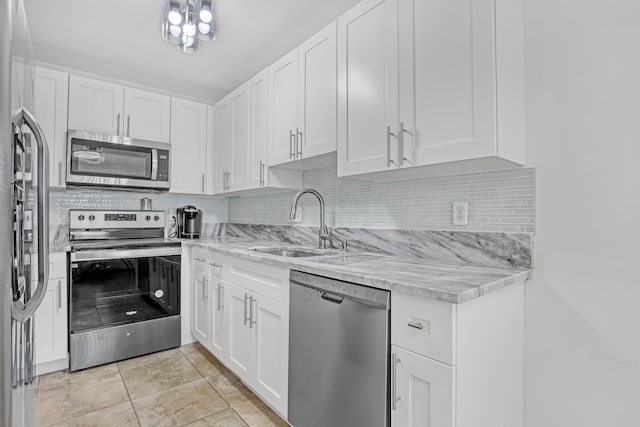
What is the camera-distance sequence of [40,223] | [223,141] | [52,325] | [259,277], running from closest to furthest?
1. [40,223]
2. [259,277]
3. [52,325]
4. [223,141]

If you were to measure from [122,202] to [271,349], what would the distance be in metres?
2.18

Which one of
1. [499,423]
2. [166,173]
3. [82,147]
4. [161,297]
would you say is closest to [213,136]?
[166,173]

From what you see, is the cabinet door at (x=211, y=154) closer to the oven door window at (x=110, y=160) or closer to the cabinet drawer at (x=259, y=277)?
the oven door window at (x=110, y=160)

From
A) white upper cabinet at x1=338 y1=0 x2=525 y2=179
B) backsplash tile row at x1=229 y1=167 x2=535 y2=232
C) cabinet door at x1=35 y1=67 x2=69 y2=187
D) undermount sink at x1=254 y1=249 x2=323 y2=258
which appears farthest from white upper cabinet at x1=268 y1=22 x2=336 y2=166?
cabinet door at x1=35 y1=67 x2=69 y2=187

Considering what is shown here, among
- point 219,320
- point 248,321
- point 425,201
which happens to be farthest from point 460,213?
point 219,320

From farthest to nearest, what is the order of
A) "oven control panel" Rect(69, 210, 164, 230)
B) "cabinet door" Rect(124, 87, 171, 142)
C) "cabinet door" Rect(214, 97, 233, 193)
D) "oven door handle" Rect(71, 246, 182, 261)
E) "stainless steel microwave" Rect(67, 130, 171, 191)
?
"cabinet door" Rect(214, 97, 233, 193)
"cabinet door" Rect(124, 87, 171, 142)
"oven control panel" Rect(69, 210, 164, 230)
"stainless steel microwave" Rect(67, 130, 171, 191)
"oven door handle" Rect(71, 246, 182, 261)

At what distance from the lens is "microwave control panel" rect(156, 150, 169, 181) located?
298cm

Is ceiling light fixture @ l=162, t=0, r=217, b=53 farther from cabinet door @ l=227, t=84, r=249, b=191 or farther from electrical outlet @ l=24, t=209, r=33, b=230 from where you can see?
electrical outlet @ l=24, t=209, r=33, b=230

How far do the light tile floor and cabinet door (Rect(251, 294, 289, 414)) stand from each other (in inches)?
6.8

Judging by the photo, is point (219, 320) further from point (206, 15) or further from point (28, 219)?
point (206, 15)

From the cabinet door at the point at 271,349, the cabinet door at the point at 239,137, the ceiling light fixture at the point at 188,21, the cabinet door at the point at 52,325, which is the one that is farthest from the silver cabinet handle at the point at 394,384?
the cabinet door at the point at 52,325

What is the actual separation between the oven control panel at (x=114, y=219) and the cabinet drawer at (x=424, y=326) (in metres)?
2.67

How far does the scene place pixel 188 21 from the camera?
2.07 meters

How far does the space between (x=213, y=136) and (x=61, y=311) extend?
6.28 ft
